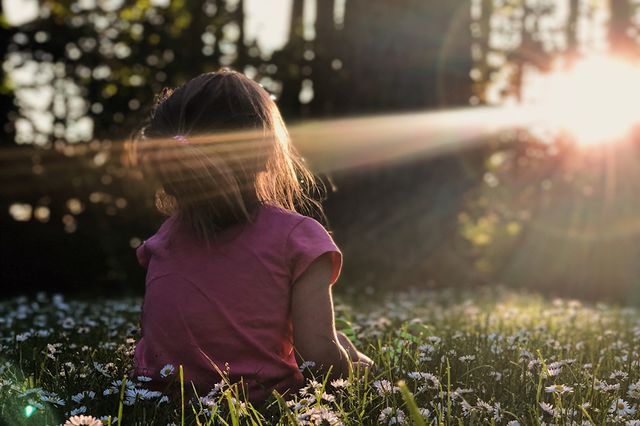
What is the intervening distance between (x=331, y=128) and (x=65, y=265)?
4735mm

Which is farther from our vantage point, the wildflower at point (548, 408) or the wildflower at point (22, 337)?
the wildflower at point (22, 337)

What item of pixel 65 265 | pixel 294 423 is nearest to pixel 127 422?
pixel 294 423

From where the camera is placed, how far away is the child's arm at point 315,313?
8.81 feet

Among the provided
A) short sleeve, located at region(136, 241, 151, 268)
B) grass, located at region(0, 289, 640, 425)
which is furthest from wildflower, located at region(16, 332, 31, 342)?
short sleeve, located at region(136, 241, 151, 268)

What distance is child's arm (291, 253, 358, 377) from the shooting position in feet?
8.81

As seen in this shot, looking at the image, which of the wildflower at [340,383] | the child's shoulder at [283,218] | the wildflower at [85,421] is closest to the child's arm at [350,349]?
the wildflower at [340,383]

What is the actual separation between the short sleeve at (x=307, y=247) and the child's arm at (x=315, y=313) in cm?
2

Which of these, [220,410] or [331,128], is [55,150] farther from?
[220,410]

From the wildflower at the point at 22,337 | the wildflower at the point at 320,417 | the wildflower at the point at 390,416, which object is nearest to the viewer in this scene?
the wildflower at the point at 320,417

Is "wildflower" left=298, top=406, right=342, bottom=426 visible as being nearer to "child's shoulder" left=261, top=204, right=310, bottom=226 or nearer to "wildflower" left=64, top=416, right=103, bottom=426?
"wildflower" left=64, top=416, right=103, bottom=426

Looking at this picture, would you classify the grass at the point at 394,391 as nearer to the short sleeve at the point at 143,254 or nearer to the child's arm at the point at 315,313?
the child's arm at the point at 315,313

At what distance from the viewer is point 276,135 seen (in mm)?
2764

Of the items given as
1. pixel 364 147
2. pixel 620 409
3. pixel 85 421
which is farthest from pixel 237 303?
pixel 364 147

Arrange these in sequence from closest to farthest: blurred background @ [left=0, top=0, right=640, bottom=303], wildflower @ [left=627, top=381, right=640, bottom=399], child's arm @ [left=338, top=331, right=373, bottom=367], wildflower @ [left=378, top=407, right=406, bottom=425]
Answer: wildflower @ [left=378, top=407, right=406, bottom=425]
wildflower @ [left=627, top=381, right=640, bottom=399]
child's arm @ [left=338, top=331, right=373, bottom=367]
blurred background @ [left=0, top=0, right=640, bottom=303]
